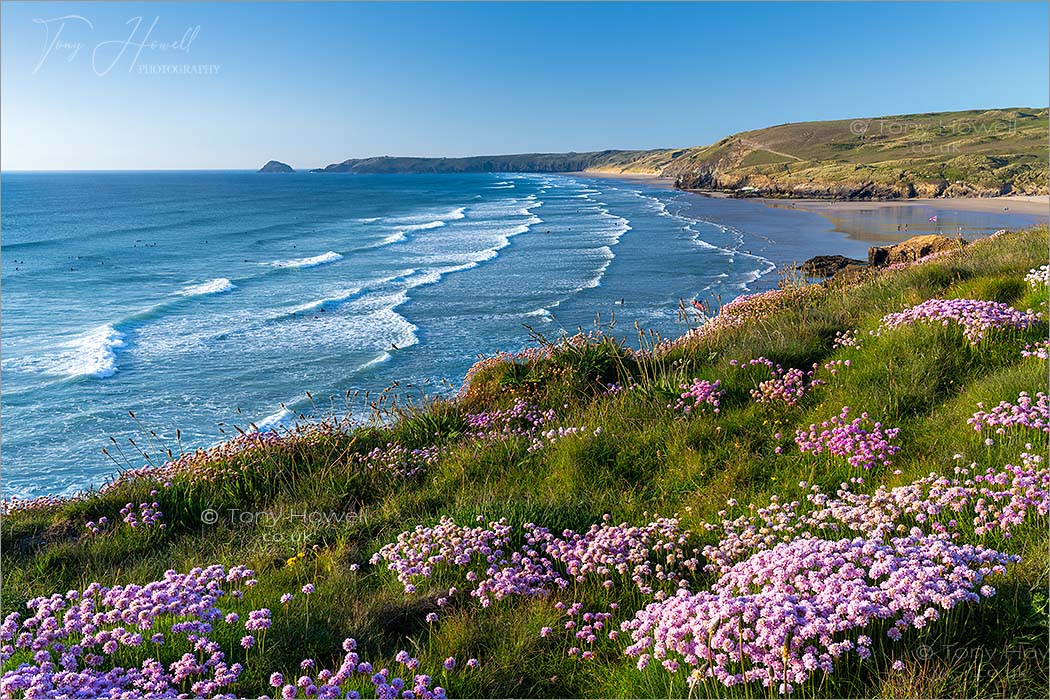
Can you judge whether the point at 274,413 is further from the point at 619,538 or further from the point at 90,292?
the point at 90,292

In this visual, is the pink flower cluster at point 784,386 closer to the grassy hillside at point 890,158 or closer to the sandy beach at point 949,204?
the grassy hillside at point 890,158

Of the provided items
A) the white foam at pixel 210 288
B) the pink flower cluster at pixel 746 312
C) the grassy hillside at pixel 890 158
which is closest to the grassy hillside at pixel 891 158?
the grassy hillside at pixel 890 158

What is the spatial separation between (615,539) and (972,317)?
17.2 ft

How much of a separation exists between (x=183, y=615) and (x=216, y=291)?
32.2 metres

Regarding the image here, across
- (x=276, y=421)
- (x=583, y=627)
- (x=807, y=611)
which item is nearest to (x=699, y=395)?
(x=583, y=627)

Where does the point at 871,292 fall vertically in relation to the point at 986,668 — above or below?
above

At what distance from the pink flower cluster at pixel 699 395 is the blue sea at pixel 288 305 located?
32.0 feet

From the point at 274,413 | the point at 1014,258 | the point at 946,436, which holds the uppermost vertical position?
the point at 1014,258

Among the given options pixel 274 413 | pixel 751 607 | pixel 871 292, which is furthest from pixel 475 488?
pixel 274 413

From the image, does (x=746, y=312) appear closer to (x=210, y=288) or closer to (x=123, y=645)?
(x=123, y=645)

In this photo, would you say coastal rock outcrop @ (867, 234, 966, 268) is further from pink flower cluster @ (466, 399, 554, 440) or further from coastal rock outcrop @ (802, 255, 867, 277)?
pink flower cluster @ (466, 399, 554, 440)

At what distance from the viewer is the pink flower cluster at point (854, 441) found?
5.71 meters

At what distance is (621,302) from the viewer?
2853 cm

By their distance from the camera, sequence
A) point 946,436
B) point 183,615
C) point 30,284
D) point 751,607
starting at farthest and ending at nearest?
1. point 30,284
2. point 946,436
3. point 183,615
4. point 751,607
